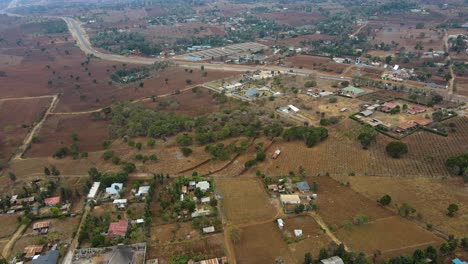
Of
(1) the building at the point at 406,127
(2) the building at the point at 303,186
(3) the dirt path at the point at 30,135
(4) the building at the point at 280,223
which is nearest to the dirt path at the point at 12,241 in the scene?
(3) the dirt path at the point at 30,135

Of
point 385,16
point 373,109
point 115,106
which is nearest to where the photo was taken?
point 373,109

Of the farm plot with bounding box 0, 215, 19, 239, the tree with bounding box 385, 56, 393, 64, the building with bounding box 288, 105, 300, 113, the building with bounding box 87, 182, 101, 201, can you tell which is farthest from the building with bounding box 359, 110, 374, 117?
the farm plot with bounding box 0, 215, 19, 239

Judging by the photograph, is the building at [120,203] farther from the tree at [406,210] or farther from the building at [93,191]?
the tree at [406,210]

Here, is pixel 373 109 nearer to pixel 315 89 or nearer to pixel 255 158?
pixel 315 89

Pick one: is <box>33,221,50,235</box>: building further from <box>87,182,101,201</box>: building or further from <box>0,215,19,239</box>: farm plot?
<box>87,182,101,201</box>: building

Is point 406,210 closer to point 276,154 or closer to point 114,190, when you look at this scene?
point 276,154

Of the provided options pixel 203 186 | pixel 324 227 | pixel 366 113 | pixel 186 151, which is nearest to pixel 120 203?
pixel 203 186

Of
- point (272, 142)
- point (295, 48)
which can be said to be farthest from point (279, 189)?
point (295, 48)
